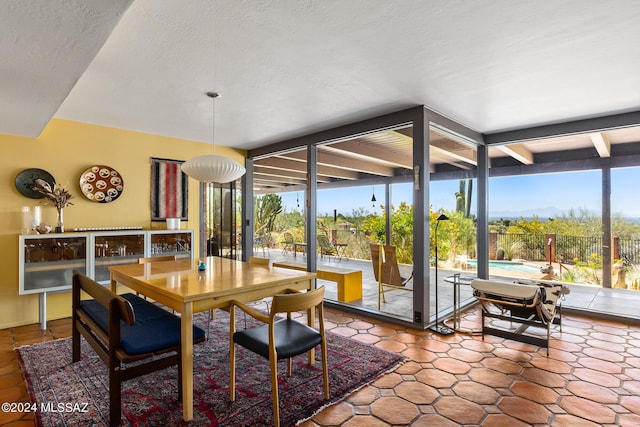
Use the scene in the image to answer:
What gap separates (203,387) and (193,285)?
0.74m

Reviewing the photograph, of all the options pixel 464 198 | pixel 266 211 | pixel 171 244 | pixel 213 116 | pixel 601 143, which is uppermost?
pixel 213 116

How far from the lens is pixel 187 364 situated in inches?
83.2

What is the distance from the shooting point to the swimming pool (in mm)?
4656

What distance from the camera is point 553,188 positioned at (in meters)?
4.55

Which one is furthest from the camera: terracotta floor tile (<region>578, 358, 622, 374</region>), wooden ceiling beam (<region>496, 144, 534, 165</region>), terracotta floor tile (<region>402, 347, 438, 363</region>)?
wooden ceiling beam (<region>496, 144, 534, 165</region>)

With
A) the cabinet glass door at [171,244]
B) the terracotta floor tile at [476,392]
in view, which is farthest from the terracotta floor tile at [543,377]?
the cabinet glass door at [171,244]

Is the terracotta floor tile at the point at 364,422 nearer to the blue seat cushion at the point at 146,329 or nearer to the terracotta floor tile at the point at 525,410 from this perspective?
the terracotta floor tile at the point at 525,410

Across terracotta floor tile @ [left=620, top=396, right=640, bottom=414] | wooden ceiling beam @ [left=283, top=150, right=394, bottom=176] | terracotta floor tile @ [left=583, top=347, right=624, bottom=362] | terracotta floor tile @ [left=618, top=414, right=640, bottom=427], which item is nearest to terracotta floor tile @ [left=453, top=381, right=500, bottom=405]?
terracotta floor tile @ [left=618, top=414, right=640, bottom=427]

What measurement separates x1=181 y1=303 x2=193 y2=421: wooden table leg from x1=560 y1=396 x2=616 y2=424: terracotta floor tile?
2404 mm

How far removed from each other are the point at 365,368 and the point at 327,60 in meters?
2.48

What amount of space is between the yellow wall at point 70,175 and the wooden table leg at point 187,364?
3.14m

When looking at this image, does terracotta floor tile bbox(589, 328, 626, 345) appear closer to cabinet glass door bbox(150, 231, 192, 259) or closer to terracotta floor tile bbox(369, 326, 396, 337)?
terracotta floor tile bbox(369, 326, 396, 337)

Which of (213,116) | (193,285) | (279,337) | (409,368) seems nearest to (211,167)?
(193,285)

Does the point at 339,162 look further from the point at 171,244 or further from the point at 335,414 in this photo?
the point at 335,414
